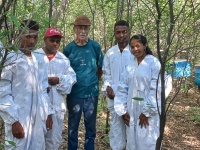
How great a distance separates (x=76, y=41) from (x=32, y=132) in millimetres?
1423

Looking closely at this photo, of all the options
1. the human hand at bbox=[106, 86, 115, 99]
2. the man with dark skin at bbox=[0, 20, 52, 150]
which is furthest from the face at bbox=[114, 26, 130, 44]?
the man with dark skin at bbox=[0, 20, 52, 150]

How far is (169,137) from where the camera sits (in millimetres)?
5879

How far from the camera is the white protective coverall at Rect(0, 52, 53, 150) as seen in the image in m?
2.93

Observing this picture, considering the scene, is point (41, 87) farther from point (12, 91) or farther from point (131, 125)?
point (131, 125)

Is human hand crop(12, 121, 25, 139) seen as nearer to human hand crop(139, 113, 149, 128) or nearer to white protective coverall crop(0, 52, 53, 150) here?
white protective coverall crop(0, 52, 53, 150)

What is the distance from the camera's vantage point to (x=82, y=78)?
3.98 m

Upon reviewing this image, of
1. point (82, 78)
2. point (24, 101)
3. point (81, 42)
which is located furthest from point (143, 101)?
point (24, 101)

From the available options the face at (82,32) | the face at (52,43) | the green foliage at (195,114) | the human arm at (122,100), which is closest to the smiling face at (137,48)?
the human arm at (122,100)

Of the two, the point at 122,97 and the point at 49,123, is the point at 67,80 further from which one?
the point at 122,97

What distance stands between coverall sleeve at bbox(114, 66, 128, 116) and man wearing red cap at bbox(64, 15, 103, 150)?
44 cm

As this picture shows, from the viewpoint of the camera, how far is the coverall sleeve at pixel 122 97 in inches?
143

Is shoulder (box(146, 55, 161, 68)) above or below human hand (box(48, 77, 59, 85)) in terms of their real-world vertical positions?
above

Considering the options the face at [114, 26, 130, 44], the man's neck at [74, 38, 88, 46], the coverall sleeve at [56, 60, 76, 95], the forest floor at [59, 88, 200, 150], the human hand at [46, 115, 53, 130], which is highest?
the face at [114, 26, 130, 44]

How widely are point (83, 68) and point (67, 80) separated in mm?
359
